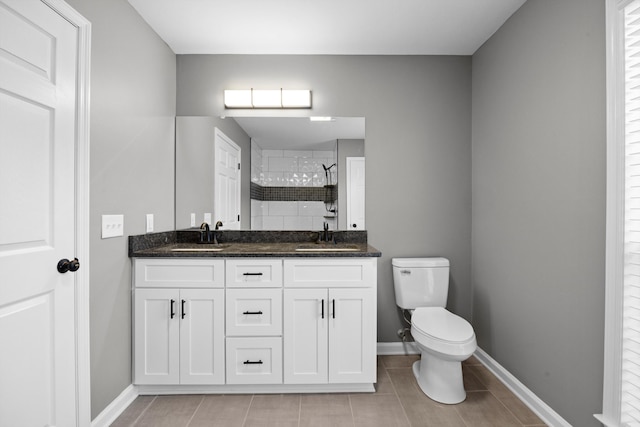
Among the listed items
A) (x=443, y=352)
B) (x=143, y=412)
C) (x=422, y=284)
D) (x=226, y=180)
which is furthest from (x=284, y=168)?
(x=143, y=412)

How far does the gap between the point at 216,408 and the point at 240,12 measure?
2.38 m

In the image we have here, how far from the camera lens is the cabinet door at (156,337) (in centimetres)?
206

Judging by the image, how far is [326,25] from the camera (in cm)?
223

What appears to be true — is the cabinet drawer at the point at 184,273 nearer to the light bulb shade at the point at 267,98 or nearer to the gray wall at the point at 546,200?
the light bulb shade at the point at 267,98

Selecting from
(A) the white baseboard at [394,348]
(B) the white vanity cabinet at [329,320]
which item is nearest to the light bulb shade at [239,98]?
(B) the white vanity cabinet at [329,320]

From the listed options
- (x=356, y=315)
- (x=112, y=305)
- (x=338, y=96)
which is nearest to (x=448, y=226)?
(x=356, y=315)

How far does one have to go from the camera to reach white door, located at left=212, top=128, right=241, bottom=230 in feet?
8.59

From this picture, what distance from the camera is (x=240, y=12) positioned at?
6.86ft

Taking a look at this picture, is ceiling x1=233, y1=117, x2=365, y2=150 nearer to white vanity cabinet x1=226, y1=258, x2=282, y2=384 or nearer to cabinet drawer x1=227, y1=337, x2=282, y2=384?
white vanity cabinet x1=226, y1=258, x2=282, y2=384

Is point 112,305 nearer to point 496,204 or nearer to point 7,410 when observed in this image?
point 7,410

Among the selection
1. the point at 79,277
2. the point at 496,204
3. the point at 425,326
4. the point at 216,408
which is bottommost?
the point at 216,408

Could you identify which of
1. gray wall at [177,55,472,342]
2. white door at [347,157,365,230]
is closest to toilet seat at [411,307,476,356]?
gray wall at [177,55,472,342]

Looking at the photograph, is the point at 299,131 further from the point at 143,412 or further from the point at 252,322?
the point at 143,412

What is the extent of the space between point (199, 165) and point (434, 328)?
79.5 inches
